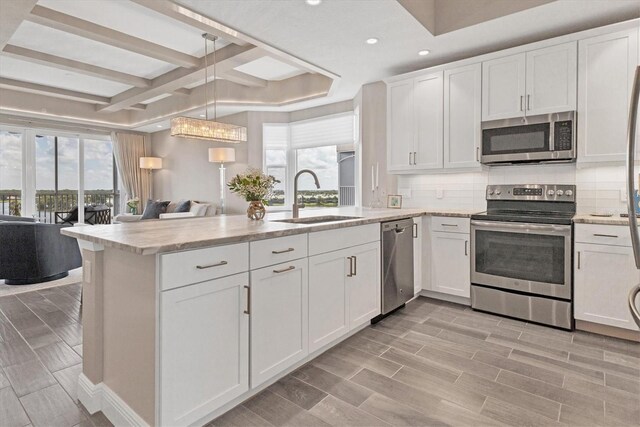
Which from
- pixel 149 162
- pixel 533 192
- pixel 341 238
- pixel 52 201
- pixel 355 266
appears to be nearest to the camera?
pixel 341 238

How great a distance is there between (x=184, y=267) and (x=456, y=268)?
274 centimetres

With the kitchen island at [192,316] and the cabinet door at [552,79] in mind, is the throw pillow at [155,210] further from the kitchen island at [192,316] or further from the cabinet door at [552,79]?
the cabinet door at [552,79]

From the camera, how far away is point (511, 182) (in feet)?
12.0

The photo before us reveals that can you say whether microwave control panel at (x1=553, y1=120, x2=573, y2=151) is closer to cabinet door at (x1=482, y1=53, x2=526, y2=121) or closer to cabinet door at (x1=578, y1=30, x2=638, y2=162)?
cabinet door at (x1=578, y1=30, x2=638, y2=162)

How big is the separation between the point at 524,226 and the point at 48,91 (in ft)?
24.8

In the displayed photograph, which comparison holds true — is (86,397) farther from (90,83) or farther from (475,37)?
(90,83)

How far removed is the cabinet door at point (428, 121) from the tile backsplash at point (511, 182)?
35cm

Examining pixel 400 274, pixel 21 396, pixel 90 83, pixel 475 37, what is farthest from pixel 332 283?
pixel 90 83

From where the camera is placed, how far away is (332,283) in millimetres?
2451

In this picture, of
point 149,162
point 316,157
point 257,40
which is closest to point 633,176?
point 257,40

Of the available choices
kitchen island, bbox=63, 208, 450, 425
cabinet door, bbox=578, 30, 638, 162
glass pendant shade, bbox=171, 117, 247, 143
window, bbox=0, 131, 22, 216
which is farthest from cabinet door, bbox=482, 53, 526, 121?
window, bbox=0, 131, 22, 216

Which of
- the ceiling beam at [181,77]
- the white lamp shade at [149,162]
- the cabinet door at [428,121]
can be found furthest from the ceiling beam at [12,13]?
the white lamp shade at [149,162]

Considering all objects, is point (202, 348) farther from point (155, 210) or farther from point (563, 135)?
point (155, 210)

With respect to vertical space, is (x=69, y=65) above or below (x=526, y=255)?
above
